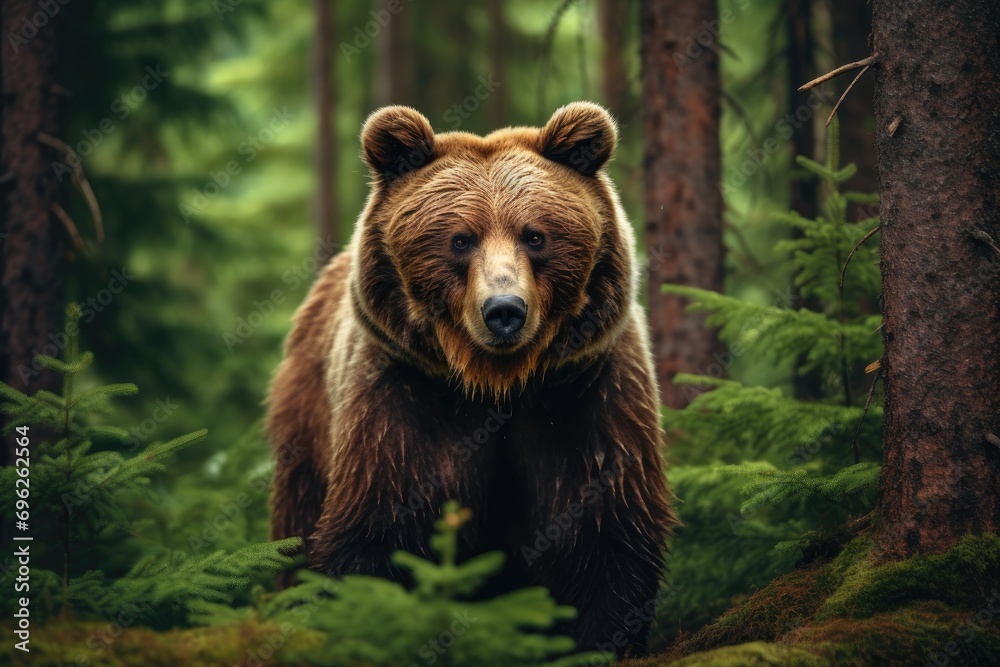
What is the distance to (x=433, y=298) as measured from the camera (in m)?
4.34

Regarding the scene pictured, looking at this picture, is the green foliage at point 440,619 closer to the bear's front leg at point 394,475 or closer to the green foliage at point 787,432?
the bear's front leg at point 394,475

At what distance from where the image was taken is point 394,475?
175 inches

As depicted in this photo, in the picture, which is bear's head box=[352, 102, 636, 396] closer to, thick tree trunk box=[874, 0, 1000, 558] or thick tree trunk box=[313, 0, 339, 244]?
thick tree trunk box=[874, 0, 1000, 558]

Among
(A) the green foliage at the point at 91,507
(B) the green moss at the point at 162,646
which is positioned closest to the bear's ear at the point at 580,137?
(A) the green foliage at the point at 91,507

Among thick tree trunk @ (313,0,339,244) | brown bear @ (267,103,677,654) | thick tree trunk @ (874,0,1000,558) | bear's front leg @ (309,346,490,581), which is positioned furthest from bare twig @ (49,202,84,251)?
thick tree trunk @ (313,0,339,244)

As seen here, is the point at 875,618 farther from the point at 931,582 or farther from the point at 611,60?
the point at 611,60

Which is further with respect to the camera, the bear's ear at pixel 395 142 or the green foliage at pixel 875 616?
the bear's ear at pixel 395 142

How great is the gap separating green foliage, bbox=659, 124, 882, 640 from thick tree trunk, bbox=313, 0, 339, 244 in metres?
8.45

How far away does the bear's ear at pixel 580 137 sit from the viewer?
458 cm

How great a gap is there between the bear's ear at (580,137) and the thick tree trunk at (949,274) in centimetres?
136

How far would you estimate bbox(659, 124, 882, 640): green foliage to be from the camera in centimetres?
471

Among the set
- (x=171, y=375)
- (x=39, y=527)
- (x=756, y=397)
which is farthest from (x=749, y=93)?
(x=39, y=527)

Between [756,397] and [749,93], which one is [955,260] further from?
[749,93]

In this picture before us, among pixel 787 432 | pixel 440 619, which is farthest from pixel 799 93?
pixel 440 619
